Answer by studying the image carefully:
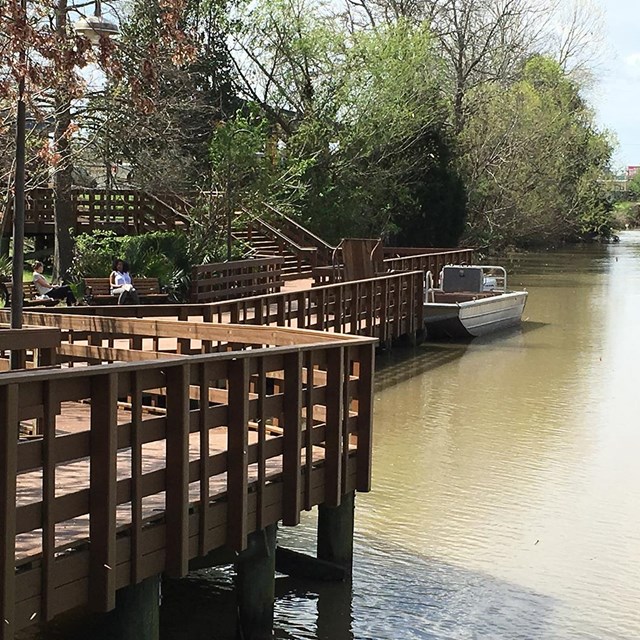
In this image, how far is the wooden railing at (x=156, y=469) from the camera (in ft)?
18.0

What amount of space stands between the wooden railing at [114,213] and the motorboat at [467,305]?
23.4 feet

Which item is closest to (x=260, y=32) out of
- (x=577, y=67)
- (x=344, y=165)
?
(x=344, y=165)

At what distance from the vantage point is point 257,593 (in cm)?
768

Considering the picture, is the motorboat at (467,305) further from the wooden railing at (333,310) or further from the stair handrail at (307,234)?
the stair handrail at (307,234)

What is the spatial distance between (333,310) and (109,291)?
4225 millimetres

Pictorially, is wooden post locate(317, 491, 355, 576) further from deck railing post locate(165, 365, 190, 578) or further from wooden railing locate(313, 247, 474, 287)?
wooden railing locate(313, 247, 474, 287)

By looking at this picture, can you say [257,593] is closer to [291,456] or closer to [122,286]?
[291,456]

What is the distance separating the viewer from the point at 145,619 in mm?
6504

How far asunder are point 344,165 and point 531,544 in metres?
28.9

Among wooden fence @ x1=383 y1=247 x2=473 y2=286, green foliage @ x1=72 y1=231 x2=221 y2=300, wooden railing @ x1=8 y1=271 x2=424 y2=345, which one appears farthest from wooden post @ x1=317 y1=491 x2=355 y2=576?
wooden fence @ x1=383 y1=247 x2=473 y2=286

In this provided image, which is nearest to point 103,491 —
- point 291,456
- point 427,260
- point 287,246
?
point 291,456

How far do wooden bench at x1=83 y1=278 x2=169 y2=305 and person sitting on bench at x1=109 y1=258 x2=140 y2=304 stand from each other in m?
0.21

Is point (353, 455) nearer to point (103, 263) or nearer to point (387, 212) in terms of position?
point (103, 263)

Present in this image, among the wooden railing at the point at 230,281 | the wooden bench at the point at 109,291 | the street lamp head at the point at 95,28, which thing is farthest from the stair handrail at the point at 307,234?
the street lamp head at the point at 95,28
